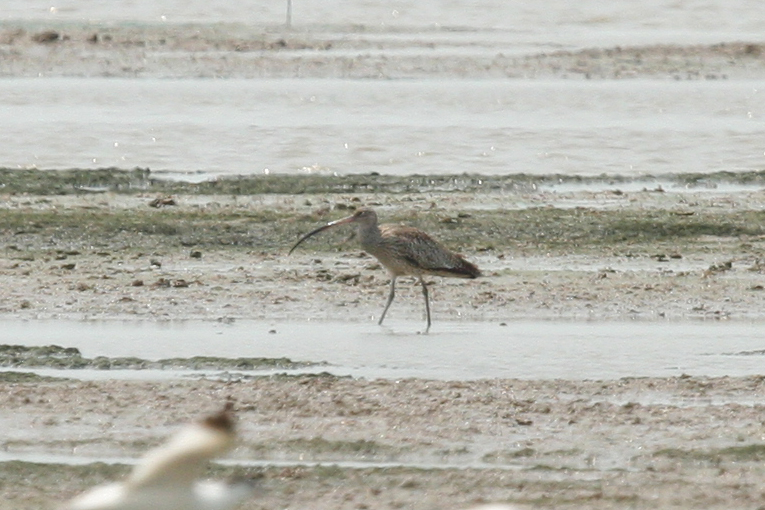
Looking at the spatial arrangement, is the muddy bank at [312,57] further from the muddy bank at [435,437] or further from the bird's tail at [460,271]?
the muddy bank at [435,437]

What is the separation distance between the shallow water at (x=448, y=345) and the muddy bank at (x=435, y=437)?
1.55 ft

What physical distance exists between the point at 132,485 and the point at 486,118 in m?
18.4

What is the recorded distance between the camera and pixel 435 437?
776 centimetres

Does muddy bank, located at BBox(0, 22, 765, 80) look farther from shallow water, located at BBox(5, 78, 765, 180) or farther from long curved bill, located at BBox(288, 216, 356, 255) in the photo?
long curved bill, located at BBox(288, 216, 356, 255)

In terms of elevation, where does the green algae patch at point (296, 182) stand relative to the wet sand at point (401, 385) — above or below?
below

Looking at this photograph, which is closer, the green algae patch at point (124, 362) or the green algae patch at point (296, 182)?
the green algae patch at point (124, 362)

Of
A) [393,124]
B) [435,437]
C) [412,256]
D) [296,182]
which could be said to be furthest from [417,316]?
[393,124]

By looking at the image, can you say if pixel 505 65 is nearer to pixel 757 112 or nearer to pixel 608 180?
pixel 757 112

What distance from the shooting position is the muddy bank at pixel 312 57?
2698cm

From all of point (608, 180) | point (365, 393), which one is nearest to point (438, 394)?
point (365, 393)

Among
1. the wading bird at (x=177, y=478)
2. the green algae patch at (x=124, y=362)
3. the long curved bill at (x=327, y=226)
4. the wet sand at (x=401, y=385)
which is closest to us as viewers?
the wading bird at (x=177, y=478)

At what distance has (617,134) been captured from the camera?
20.6m

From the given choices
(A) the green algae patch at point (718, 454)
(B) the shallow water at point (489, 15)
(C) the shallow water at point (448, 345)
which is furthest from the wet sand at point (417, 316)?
(B) the shallow water at point (489, 15)

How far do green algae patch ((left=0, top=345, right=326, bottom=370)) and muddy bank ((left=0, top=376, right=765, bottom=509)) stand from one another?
16.2 inches
